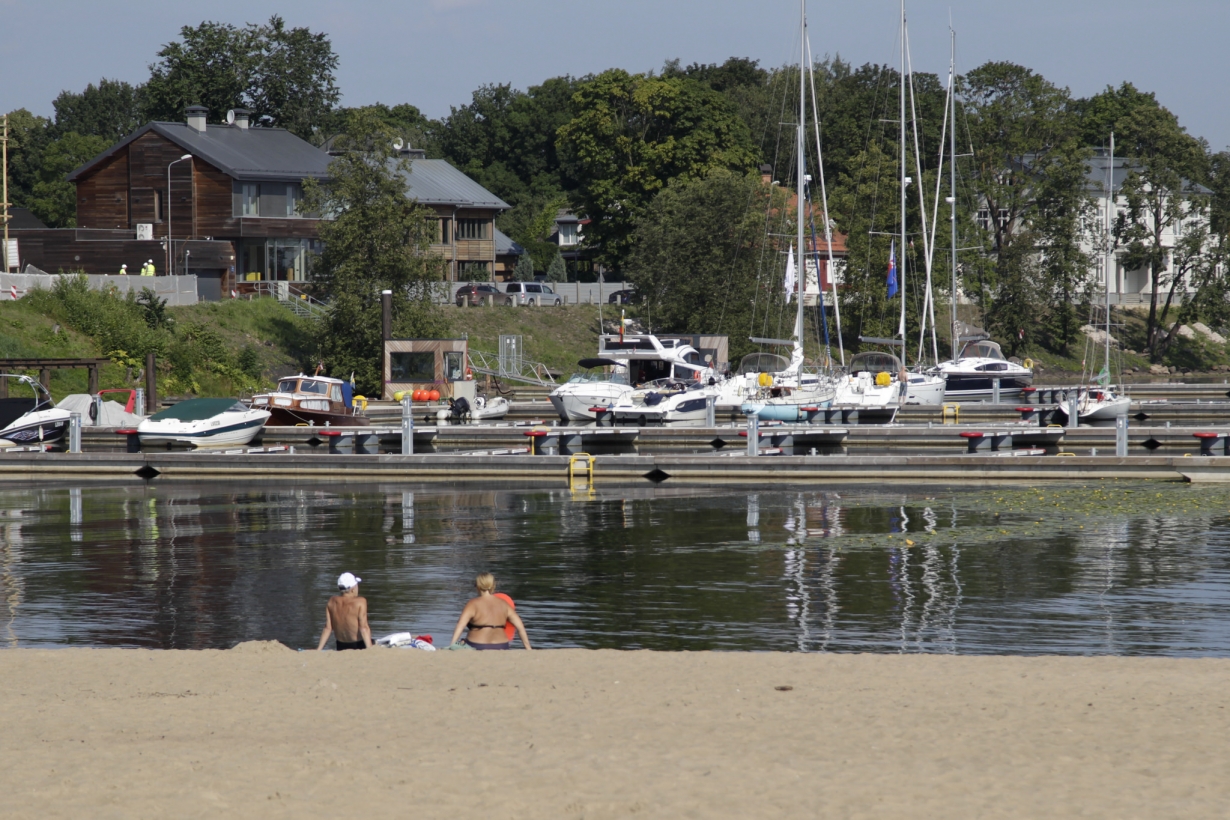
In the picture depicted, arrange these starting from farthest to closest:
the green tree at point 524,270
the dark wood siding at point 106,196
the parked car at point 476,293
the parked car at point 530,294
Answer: the green tree at point 524,270
the parked car at point 530,294
the dark wood siding at point 106,196
the parked car at point 476,293

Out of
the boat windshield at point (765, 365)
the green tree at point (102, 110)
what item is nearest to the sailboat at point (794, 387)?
the boat windshield at point (765, 365)

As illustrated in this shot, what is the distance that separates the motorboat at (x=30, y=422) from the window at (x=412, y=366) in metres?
14.9

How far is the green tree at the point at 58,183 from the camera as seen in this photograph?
103 metres

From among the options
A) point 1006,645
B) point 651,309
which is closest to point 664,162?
point 651,309

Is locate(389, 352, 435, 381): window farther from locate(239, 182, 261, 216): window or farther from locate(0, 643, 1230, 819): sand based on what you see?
locate(0, 643, 1230, 819): sand

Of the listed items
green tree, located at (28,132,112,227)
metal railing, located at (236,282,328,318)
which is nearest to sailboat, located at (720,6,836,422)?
metal railing, located at (236,282,328,318)

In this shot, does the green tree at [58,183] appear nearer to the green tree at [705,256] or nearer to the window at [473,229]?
the window at [473,229]

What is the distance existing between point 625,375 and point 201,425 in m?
16.0

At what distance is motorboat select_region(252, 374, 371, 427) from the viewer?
42875 mm

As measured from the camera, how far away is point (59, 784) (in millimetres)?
9211

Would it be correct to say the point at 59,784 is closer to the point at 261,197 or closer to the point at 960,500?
the point at 960,500

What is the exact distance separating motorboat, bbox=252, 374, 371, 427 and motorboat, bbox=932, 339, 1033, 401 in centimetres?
2376

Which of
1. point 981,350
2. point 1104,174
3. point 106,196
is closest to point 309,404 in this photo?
point 981,350

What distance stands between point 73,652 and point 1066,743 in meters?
11.2
